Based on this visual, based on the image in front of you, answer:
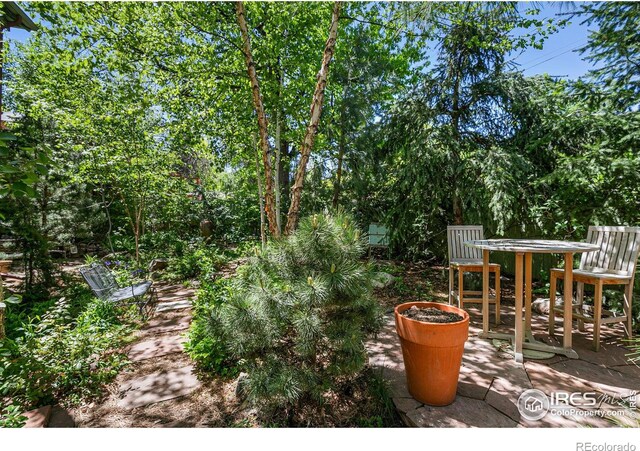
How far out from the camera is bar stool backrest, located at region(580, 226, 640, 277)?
253 centimetres

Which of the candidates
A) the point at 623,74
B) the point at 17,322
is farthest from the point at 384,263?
the point at 17,322

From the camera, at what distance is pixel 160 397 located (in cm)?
198

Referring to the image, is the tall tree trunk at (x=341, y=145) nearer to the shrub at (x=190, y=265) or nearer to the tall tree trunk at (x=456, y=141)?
the tall tree trunk at (x=456, y=141)

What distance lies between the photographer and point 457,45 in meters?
4.23

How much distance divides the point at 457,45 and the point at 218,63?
11.1 feet

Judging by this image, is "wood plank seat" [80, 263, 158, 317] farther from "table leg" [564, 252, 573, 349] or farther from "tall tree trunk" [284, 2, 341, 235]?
"table leg" [564, 252, 573, 349]

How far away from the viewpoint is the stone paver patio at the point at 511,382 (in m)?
1.65

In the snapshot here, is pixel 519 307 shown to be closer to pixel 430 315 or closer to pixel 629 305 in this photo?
pixel 430 315

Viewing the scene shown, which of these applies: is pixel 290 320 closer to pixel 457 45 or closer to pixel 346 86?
pixel 457 45

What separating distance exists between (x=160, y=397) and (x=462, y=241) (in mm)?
3259

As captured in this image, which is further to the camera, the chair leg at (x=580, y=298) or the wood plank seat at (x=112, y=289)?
the wood plank seat at (x=112, y=289)

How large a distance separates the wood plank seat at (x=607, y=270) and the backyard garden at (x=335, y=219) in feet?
0.07

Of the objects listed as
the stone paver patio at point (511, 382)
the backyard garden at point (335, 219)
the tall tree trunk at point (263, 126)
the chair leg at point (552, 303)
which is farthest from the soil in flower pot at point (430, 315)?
the chair leg at point (552, 303)

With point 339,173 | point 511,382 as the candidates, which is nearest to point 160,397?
point 511,382
